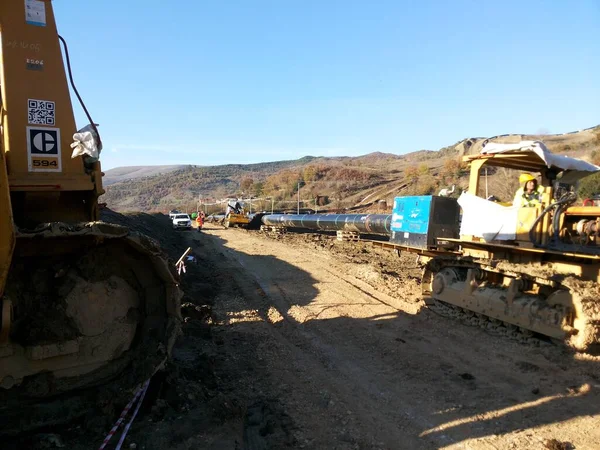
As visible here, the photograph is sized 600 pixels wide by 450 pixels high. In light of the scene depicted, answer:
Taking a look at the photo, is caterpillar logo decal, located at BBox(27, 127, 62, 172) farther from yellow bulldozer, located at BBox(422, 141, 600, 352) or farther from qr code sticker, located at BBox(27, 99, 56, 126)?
yellow bulldozer, located at BBox(422, 141, 600, 352)

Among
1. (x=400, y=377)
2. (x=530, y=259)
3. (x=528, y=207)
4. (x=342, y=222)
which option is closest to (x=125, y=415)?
(x=400, y=377)

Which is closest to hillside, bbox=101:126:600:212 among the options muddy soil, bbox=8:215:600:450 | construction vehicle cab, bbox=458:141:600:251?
construction vehicle cab, bbox=458:141:600:251

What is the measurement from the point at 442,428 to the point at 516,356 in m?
2.76

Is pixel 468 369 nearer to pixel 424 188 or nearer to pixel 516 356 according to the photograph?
pixel 516 356

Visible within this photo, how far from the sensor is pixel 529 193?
26.5 ft

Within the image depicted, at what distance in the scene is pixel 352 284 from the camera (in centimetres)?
1245

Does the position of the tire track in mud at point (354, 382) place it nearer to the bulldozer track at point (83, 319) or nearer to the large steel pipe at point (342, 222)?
the bulldozer track at point (83, 319)

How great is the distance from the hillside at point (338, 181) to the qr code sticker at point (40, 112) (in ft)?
26.6

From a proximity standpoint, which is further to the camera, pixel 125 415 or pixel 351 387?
pixel 351 387

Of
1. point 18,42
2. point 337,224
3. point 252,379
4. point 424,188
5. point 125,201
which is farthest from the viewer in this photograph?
point 125,201

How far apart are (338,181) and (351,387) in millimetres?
63051

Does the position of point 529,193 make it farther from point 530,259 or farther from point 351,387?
point 351,387

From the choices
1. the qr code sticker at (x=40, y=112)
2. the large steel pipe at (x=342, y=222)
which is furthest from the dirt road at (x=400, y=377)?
the large steel pipe at (x=342, y=222)

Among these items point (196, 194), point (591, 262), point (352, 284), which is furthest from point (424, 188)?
point (196, 194)
